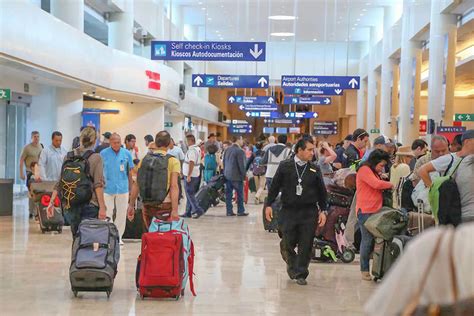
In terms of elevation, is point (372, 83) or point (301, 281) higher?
point (372, 83)

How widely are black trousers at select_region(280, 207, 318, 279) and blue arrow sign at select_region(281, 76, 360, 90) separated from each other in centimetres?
2318

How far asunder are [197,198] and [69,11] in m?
6.35

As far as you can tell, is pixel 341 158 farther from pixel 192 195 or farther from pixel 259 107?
pixel 259 107

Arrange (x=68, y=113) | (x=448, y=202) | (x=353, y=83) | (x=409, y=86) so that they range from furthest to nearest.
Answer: (x=353, y=83)
(x=409, y=86)
(x=68, y=113)
(x=448, y=202)

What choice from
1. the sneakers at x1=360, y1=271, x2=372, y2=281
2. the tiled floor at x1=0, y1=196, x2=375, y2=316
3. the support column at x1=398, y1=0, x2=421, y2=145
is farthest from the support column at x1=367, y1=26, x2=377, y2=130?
the sneakers at x1=360, y1=271, x2=372, y2=281

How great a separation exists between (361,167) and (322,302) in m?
1.77

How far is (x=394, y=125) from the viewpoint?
33500 mm

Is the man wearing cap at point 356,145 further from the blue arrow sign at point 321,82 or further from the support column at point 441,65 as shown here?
the blue arrow sign at point 321,82

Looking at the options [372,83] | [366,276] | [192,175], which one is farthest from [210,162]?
[372,83]

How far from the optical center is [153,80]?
1052 inches

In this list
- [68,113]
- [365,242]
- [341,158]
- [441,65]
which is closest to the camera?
[365,242]

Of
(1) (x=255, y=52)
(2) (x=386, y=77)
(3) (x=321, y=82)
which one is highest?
(2) (x=386, y=77)

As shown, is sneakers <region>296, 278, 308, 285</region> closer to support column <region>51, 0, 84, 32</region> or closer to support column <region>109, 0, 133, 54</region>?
support column <region>51, 0, 84, 32</region>

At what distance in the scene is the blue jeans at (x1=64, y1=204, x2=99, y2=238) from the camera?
8.41m
